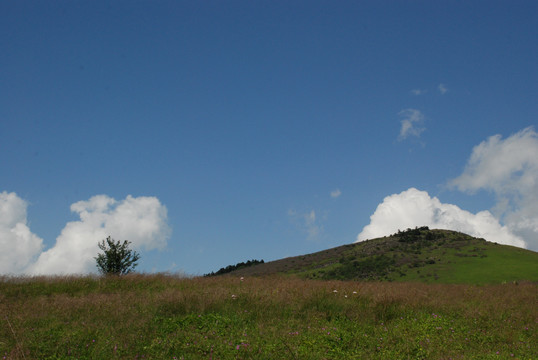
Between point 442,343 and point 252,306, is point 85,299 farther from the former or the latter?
point 442,343

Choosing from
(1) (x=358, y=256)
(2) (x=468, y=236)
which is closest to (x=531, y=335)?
(1) (x=358, y=256)

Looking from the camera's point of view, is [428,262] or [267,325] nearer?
[267,325]

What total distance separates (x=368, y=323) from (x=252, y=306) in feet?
11.3

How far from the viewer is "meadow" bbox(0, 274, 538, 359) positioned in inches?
327

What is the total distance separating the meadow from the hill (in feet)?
67.3

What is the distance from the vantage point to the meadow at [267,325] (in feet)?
27.2

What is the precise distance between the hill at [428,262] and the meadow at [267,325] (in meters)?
20.5

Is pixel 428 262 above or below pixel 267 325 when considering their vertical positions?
above

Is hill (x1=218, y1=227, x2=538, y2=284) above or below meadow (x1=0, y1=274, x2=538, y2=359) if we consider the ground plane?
above

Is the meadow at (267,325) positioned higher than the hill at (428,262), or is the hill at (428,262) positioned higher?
the hill at (428,262)

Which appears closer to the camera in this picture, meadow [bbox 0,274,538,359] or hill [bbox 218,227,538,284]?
meadow [bbox 0,274,538,359]

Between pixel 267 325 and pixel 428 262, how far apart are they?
110 ft

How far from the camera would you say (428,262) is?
38750 mm

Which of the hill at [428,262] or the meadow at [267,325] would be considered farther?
the hill at [428,262]
